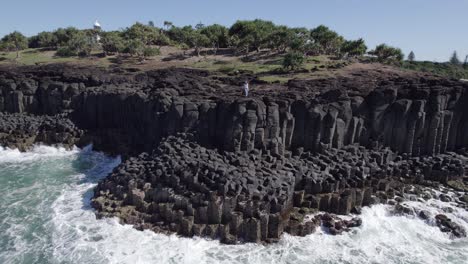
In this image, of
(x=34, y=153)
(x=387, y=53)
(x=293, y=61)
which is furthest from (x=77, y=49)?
(x=387, y=53)

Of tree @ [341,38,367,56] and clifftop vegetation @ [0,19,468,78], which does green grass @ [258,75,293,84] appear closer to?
clifftop vegetation @ [0,19,468,78]

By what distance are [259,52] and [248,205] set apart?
185ft

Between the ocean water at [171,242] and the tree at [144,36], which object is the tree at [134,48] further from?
the ocean water at [171,242]

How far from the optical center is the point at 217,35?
79.8 metres

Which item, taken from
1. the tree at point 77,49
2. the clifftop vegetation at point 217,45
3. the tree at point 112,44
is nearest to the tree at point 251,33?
the clifftop vegetation at point 217,45

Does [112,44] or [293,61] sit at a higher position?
[112,44]

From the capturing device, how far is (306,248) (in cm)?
2236

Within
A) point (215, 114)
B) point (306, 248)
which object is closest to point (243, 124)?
point (215, 114)

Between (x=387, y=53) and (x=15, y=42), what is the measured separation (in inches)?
3024

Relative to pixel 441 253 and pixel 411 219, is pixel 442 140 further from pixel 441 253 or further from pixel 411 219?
pixel 441 253

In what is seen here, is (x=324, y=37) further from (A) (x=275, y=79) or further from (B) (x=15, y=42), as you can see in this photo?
(B) (x=15, y=42)

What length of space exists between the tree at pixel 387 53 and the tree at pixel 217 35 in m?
29.9

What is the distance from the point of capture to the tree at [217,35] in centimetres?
7862

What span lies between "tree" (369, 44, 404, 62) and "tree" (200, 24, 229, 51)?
1178 inches
